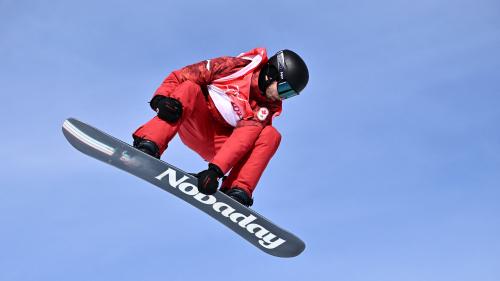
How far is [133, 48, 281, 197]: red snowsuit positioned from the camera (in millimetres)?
10055

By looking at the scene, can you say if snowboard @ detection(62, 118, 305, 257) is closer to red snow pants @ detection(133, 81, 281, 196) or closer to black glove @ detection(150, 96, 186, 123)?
red snow pants @ detection(133, 81, 281, 196)

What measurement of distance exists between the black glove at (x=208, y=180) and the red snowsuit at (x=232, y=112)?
212 mm

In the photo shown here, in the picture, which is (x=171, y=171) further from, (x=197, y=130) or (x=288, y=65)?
(x=288, y=65)

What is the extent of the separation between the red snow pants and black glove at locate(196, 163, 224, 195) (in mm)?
142

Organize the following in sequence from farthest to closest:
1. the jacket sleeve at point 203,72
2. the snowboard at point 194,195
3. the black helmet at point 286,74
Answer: the jacket sleeve at point 203,72
the black helmet at point 286,74
the snowboard at point 194,195

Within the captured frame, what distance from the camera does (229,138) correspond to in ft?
33.4

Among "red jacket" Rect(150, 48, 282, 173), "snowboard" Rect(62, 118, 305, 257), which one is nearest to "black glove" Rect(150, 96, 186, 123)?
"red jacket" Rect(150, 48, 282, 173)

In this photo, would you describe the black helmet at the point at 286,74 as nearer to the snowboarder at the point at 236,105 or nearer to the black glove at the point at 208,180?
the snowboarder at the point at 236,105

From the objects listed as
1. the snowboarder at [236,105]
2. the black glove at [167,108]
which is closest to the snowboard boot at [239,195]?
the snowboarder at [236,105]

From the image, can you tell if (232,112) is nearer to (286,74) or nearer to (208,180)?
(286,74)

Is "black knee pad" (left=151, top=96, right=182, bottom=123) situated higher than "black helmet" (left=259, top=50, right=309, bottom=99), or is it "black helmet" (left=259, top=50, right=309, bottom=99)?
"black helmet" (left=259, top=50, right=309, bottom=99)

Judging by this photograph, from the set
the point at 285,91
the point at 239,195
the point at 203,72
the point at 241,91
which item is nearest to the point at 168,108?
the point at 203,72

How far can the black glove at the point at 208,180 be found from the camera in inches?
376

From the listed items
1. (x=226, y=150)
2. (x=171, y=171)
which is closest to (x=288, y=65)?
(x=226, y=150)
